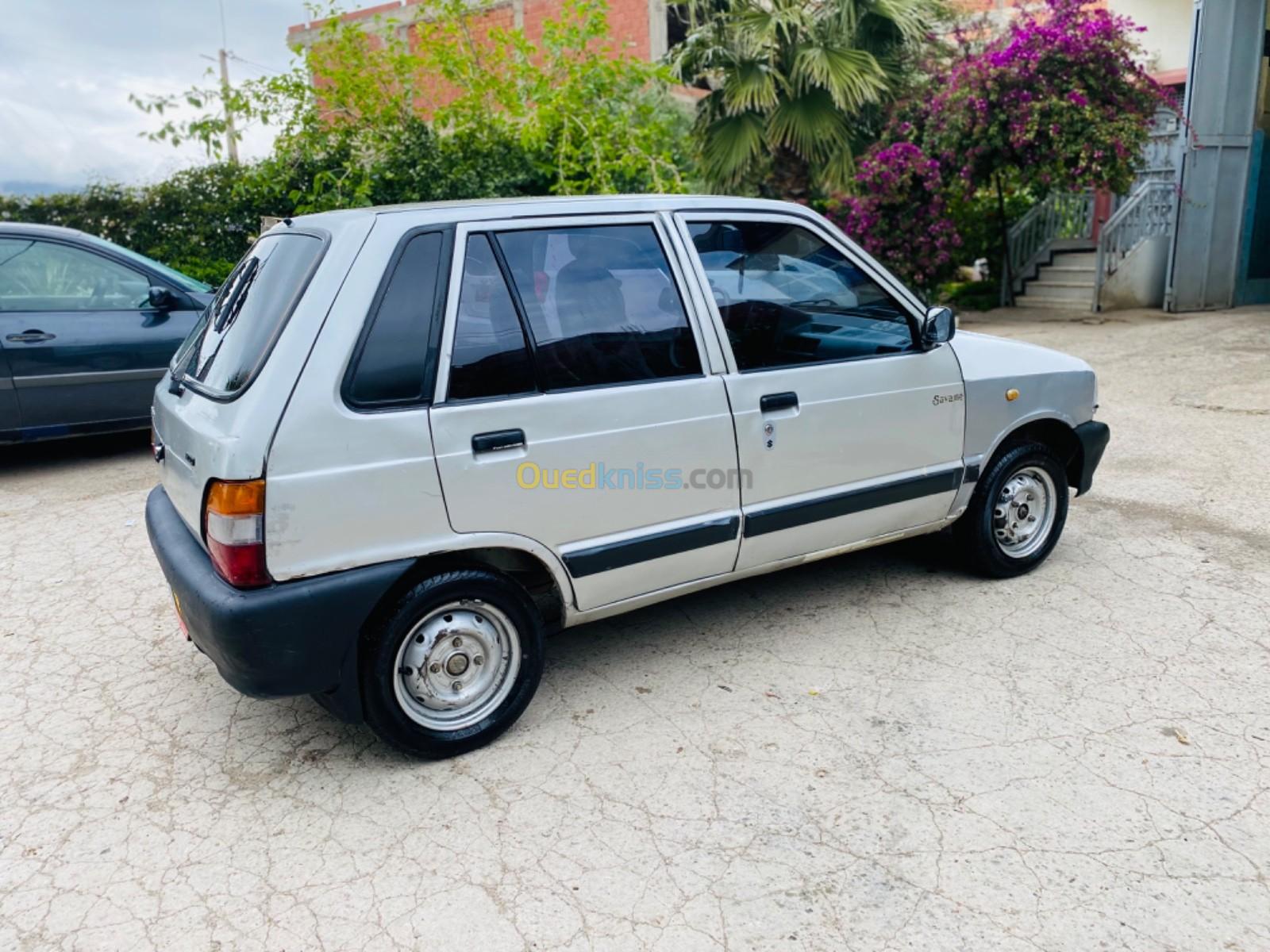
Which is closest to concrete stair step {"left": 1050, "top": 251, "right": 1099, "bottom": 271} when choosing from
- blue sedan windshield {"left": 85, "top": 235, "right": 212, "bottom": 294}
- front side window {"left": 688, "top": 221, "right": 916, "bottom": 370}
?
front side window {"left": 688, "top": 221, "right": 916, "bottom": 370}

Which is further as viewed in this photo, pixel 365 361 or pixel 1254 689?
pixel 1254 689

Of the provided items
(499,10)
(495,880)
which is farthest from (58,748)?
(499,10)

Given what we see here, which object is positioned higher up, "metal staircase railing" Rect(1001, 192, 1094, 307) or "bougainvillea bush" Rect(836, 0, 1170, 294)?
"bougainvillea bush" Rect(836, 0, 1170, 294)

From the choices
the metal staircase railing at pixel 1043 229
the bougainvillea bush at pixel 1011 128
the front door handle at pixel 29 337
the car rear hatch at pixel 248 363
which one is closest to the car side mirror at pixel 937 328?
the car rear hatch at pixel 248 363

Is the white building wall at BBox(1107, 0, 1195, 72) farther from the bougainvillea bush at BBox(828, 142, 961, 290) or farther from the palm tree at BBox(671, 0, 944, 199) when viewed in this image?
the bougainvillea bush at BBox(828, 142, 961, 290)

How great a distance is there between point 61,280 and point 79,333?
1.45ft

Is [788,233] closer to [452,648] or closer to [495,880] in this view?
[452,648]

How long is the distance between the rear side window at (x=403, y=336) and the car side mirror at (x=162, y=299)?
4636 millimetres

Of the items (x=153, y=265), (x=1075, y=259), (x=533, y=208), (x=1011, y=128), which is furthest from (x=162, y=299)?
(x=1075, y=259)

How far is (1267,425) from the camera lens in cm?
705

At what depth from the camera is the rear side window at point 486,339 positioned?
9.93ft

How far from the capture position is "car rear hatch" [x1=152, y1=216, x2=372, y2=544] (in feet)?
9.06

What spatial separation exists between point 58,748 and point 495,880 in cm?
179

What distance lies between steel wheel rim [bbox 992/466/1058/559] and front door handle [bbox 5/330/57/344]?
6087 mm
